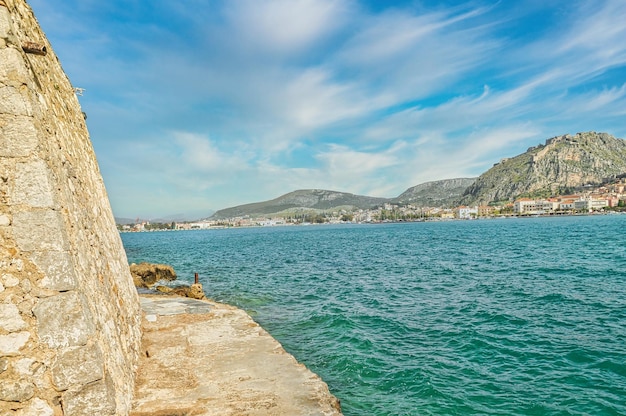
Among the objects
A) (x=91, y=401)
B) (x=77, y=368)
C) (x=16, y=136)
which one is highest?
(x=16, y=136)

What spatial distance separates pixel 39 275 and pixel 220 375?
414 centimetres

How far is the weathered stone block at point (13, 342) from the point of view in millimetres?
4324

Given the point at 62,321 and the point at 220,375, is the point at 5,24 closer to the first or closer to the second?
the point at 62,321

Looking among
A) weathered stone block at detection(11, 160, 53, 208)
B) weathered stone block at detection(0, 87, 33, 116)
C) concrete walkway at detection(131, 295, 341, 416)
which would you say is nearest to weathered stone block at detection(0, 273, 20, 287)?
weathered stone block at detection(11, 160, 53, 208)

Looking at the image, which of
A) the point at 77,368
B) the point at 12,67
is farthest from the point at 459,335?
the point at 12,67

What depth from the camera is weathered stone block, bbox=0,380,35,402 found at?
4.27 metres

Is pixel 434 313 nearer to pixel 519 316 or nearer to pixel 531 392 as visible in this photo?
pixel 519 316

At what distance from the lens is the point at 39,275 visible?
4578 millimetres

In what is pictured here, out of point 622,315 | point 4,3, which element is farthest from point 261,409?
point 622,315

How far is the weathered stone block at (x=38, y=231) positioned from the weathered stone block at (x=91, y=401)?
1766mm

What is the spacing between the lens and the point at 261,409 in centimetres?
612

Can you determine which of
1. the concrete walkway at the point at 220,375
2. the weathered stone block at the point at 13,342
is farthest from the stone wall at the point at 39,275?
the concrete walkway at the point at 220,375

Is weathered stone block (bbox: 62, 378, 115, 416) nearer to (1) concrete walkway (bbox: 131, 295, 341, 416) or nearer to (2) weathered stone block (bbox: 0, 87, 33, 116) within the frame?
(1) concrete walkway (bbox: 131, 295, 341, 416)

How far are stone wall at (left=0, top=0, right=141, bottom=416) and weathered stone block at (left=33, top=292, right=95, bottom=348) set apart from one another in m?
0.01
